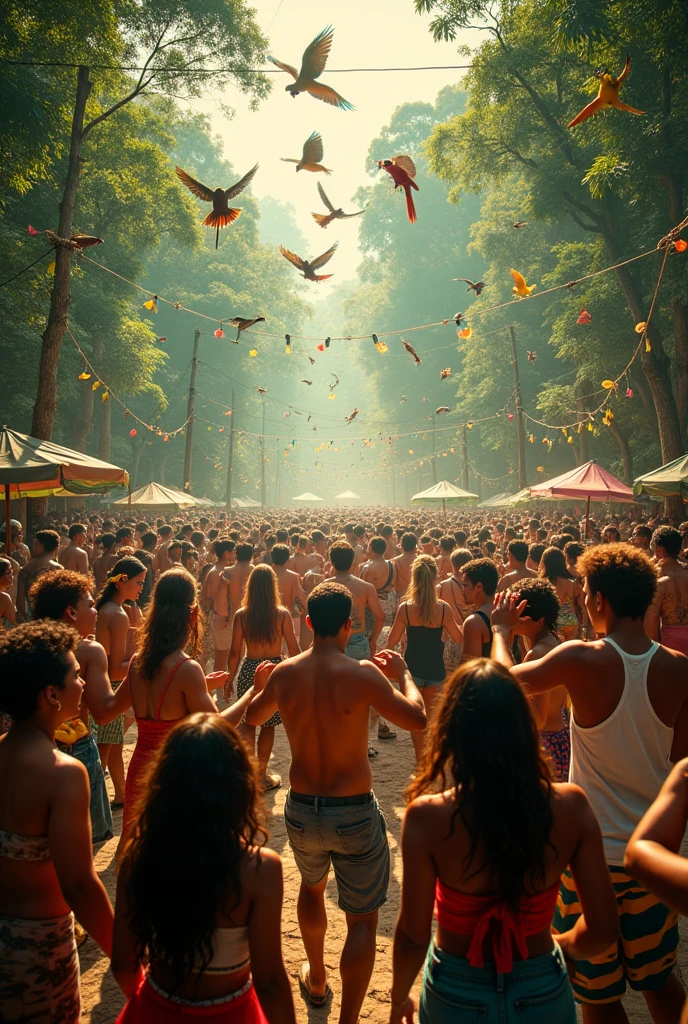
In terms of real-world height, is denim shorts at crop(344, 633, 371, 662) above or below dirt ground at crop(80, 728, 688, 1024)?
above

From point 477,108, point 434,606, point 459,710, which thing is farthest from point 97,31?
point 459,710

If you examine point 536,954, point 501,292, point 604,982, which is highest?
point 501,292

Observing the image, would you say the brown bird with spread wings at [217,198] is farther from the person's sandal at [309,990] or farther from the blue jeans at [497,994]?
the blue jeans at [497,994]

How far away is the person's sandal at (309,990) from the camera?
3270mm

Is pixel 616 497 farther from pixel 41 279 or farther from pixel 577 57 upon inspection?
pixel 41 279

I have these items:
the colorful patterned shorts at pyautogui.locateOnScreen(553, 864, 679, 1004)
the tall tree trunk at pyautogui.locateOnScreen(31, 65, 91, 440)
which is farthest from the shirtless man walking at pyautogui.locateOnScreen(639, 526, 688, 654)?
the tall tree trunk at pyautogui.locateOnScreen(31, 65, 91, 440)

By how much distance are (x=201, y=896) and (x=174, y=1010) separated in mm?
334

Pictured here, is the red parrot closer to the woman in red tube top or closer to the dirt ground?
the dirt ground

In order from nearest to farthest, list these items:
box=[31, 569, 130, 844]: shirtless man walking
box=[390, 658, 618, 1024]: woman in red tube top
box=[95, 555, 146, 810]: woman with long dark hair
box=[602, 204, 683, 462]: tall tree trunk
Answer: box=[390, 658, 618, 1024]: woman in red tube top
box=[31, 569, 130, 844]: shirtless man walking
box=[95, 555, 146, 810]: woman with long dark hair
box=[602, 204, 683, 462]: tall tree trunk

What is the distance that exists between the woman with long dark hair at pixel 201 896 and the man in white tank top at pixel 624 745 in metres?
1.42

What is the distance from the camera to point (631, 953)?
2525 millimetres

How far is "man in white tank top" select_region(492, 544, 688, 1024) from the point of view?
253 cm

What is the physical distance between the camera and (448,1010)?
1.79m

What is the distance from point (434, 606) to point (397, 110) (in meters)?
76.3
